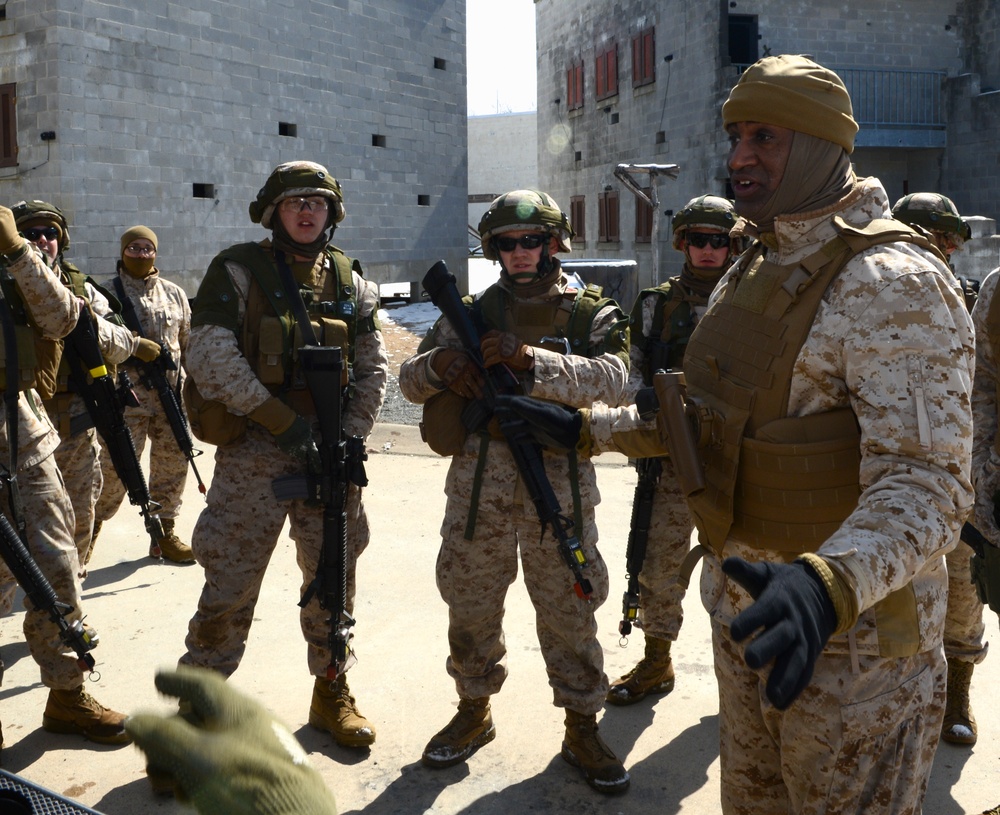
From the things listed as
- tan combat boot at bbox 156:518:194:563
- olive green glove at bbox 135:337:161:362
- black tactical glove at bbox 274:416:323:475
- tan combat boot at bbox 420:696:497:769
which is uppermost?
olive green glove at bbox 135:337:161:362

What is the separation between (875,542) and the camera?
5.18 ft

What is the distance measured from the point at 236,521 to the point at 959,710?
266cm

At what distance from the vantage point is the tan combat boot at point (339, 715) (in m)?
3.45

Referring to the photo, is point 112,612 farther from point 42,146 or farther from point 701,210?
point 42,146

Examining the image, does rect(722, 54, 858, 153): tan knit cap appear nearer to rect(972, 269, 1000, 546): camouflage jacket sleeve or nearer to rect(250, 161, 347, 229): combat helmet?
rect(972, 269, 1000, 546): camouflage jacket sleeve

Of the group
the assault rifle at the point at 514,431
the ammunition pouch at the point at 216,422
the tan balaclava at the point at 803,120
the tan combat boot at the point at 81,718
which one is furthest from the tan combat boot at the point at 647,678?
the tan balaclava at the point at 803,120

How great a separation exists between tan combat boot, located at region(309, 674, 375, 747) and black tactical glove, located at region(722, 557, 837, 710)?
237cm

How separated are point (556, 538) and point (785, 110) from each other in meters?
1.69

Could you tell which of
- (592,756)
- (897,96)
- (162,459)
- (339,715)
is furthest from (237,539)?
(897,96)

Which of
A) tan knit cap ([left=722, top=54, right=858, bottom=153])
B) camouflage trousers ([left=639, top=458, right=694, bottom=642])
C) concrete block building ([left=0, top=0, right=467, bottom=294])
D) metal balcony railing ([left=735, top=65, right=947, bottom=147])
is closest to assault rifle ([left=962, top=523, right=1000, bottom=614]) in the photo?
camouflage trousers ([left=639, top=458, right=694, bottom=642])

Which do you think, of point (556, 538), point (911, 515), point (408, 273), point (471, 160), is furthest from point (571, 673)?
point (471, 160)

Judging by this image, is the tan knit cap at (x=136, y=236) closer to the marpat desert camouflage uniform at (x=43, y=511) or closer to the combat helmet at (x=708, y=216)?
the marpat desert camouflage uniform at (x=43, y=511)

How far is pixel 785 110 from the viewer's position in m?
1.98

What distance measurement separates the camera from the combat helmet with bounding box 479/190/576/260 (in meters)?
3.40
